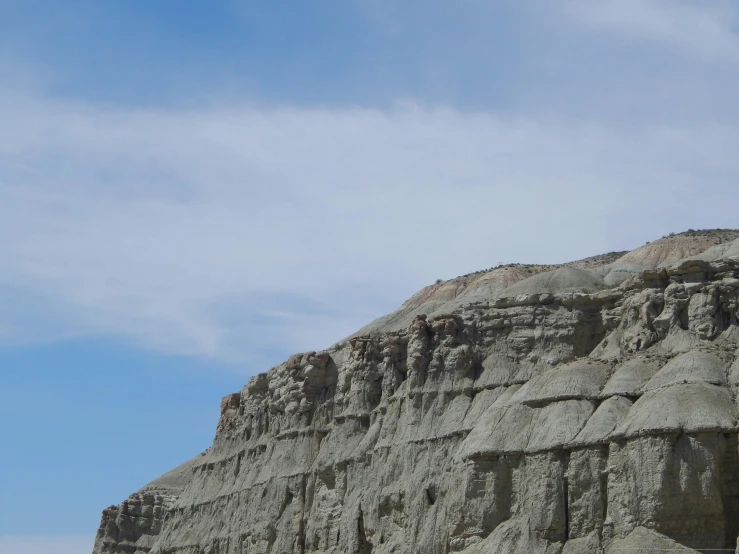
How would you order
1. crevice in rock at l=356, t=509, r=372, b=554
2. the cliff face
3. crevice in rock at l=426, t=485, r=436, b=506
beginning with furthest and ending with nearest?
crevice in rock at l=356, t=509, r=372, b=554 < crevice in rock at l=426, t=485, r=436, b=506 < the cliff face

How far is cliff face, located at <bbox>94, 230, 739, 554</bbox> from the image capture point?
5378cm

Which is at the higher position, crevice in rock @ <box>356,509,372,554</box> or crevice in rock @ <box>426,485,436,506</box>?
crevice in rock @ <box>426,485,436,506</box>

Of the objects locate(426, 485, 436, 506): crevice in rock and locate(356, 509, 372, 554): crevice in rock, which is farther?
locate(356, 509, 372, 554): crevice in rock

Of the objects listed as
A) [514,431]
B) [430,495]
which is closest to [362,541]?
[430,495]

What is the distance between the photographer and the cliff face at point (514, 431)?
5378cm

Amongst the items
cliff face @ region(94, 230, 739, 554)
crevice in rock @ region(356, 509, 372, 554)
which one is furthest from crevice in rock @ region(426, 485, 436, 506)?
crevice in rock @ region(356, 509, 372, 554)

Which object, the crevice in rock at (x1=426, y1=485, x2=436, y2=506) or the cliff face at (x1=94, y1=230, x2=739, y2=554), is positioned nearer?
the cliff face at (x1=94, y1=230, x2=739, y2=554)

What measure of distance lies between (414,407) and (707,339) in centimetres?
1734

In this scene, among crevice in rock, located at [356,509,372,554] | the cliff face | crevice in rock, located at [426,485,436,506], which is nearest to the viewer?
the cliff face

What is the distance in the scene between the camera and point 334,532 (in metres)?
74.0

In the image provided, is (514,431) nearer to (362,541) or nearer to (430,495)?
(430,495)

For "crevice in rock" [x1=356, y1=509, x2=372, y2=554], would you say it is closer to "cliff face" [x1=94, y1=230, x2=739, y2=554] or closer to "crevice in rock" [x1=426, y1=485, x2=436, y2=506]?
"cliff face" [x1=94, y1=230, x2=739, y2=554]

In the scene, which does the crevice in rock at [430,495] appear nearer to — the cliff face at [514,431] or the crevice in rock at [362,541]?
the cliff face at [514,431]

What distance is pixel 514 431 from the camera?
61281mm
